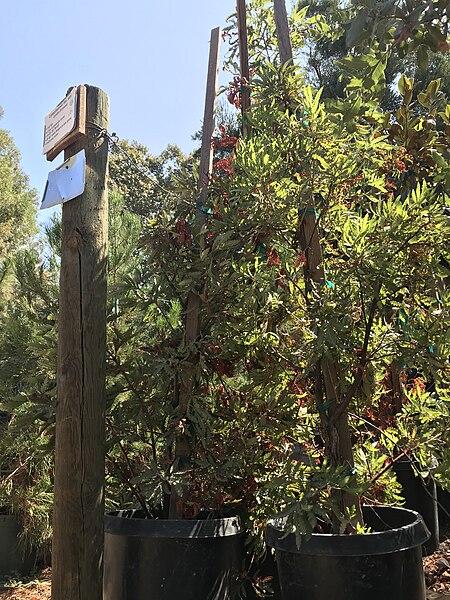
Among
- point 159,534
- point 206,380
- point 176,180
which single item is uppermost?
point 176,180

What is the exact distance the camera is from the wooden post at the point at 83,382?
182 cm

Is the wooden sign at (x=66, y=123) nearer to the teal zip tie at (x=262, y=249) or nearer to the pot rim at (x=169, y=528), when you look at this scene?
the teal zip tie at (x=262, y=249)

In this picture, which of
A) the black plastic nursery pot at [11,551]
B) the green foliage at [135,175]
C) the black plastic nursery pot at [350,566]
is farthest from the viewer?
the green foliage at [135,175]

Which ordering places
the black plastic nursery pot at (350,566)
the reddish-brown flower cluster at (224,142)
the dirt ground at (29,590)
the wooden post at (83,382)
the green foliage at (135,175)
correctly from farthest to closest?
the green foliage at (135,175) < the dirt ground at (29,590) < the reddish-brown flower cluster at (224,142) < the wooden post at (83,382) < the black plastic nursery pot at (350,566)

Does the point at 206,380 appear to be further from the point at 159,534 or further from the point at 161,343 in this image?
the point at 159,534

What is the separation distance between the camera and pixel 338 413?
191 centimetres

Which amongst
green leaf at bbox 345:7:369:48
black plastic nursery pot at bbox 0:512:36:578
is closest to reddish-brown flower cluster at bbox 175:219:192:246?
green leaf at bbox 345:7:369:48

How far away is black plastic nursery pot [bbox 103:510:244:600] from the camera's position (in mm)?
1820

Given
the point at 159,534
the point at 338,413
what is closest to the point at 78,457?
the point at 159,534

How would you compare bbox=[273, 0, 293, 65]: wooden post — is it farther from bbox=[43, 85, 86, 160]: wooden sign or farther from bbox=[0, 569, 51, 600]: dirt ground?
bbox=[0, 569, 51, 600]: dirt ground

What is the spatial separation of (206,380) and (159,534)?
1.71 feet

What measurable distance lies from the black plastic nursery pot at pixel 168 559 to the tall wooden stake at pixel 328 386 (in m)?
0.40

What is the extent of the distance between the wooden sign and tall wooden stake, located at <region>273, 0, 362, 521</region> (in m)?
0.70

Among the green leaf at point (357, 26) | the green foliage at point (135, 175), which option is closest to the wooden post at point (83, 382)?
the green leaf at point (357, 26)
